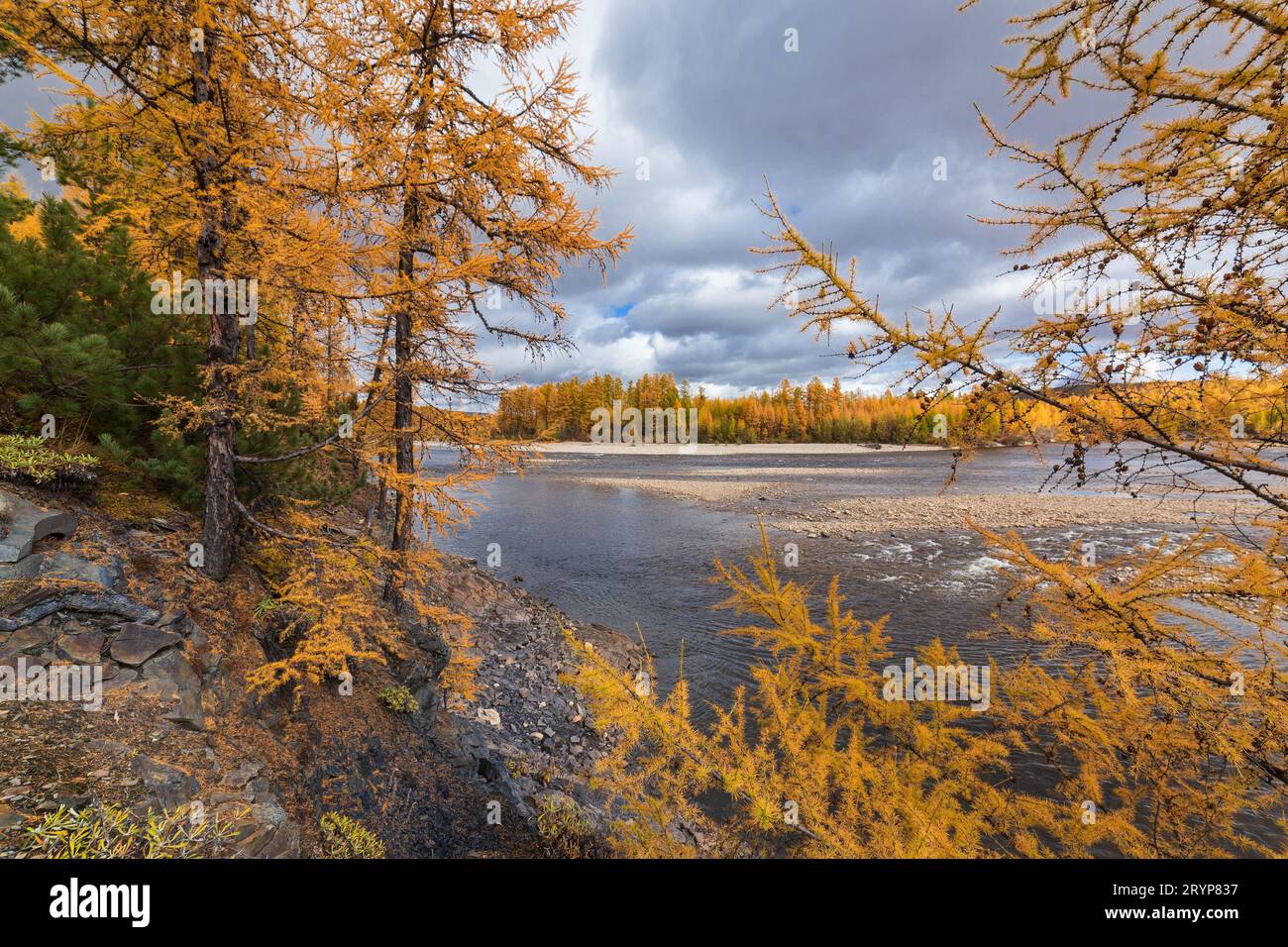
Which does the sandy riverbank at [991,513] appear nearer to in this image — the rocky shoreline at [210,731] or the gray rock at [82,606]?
the rocky shoreline at [210,731]

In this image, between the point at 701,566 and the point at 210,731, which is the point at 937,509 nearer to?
the point at 701,566

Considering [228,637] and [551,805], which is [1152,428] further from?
[228,637]

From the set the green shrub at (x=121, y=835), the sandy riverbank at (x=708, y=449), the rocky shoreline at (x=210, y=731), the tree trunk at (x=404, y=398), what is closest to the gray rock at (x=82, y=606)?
the rocky shoreline at (x=210, y=731)

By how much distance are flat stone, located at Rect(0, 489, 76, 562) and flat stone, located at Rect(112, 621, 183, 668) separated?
120cm

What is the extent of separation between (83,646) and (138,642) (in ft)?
1.09

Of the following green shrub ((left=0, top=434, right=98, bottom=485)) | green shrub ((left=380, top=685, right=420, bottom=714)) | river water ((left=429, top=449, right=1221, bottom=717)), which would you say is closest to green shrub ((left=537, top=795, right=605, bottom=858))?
green shrub ((left=380, top=685, right=420, bottom=714))

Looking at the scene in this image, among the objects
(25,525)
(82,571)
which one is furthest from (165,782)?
(25,525)

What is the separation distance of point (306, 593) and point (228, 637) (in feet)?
2.89

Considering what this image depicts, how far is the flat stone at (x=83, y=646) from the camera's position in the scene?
4.05m

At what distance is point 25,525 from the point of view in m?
4.54

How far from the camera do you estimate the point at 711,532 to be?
80.4 ft

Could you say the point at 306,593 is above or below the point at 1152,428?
below
